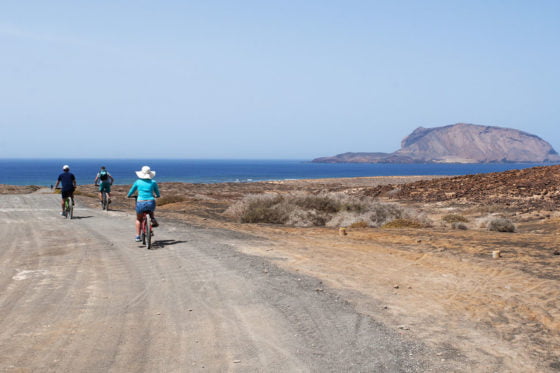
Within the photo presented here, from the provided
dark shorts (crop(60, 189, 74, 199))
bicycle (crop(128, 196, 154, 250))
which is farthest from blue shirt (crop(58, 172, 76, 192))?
bicycle (crop(128, 196, 154, 250))

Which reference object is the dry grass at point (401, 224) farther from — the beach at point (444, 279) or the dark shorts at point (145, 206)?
the dark shorts at point (145, 206)

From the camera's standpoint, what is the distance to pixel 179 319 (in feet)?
25.1

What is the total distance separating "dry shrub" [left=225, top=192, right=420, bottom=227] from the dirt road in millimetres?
9996

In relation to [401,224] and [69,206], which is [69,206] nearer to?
[69,206]

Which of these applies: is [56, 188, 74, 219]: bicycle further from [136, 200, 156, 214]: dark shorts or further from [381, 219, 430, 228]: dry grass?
[381, 219, 430, 228]: dry grass

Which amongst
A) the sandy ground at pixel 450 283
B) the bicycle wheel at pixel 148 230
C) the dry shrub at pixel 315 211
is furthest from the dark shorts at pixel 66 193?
the bicycle wheel at pixel 148 230

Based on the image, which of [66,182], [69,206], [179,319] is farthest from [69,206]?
[179,319]

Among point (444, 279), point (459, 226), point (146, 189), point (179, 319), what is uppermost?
point (146, 189)

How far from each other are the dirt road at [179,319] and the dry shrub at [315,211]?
9996 millimetres

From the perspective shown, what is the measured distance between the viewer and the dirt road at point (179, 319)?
605 centimetres

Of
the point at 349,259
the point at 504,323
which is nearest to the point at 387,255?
the point at 349,259

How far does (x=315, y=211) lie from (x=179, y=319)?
53.6 ft

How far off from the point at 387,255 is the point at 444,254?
1.48 metres

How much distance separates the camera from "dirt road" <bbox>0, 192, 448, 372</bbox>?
238 inches
